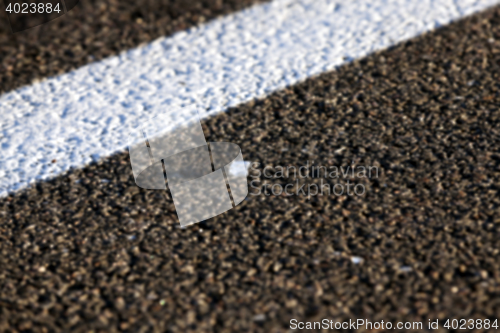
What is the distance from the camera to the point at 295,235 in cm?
202

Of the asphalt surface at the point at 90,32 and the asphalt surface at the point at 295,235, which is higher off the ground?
the asphalt surface at the point at 90,32

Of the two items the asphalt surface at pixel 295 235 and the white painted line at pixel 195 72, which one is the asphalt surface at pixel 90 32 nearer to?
the white painted line at pixel 195 72

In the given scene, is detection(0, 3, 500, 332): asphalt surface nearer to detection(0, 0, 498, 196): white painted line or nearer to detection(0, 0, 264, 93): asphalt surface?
detection(0, 0, 498, 196): white painted line

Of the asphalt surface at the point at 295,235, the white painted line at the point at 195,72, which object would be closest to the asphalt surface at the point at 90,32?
the white painted line at the point at 195,72

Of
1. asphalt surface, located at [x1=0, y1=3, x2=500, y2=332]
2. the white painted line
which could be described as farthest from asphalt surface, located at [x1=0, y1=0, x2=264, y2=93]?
asphalt surface, located at [x1=0, y1=3, x2=500, y2=332]

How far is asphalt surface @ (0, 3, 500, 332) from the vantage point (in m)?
1.76

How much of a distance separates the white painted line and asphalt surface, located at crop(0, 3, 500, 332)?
18cm

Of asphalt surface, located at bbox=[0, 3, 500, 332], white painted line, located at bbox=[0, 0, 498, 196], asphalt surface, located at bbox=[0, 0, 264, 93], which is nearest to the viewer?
asphalt surface, located at bbox=[0, 3, 500, 332]

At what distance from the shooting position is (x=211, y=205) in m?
2.19

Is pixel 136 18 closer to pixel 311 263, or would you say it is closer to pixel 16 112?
pixel 16 112

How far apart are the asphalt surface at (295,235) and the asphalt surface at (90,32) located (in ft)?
3.00

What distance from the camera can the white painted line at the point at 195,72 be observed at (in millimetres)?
2582

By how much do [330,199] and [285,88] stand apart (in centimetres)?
80

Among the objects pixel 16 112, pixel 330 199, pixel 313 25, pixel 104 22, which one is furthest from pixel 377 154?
pixel 104 22
